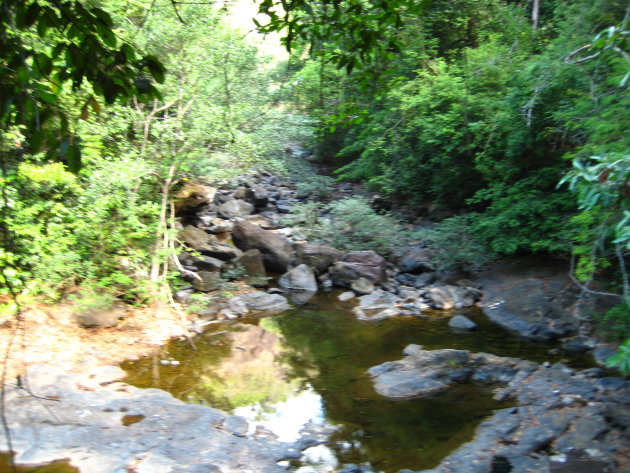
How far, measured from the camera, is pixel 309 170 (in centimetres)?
2059

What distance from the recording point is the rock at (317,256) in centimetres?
1355

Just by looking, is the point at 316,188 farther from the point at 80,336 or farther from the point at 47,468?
the point at 47,468

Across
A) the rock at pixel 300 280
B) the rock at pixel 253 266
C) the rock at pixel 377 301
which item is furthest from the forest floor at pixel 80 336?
the rock at pixel 377 301

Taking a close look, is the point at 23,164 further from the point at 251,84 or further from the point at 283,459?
the point at 251,84


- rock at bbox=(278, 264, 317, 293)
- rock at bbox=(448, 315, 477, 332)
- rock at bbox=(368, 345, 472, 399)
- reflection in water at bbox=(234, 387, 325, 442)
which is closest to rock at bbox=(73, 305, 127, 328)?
reflection in water at bbox=(234, 387, 325, 442)

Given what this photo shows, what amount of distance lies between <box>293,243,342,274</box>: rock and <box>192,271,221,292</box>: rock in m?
2.45

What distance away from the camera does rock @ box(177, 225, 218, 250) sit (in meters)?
13.1

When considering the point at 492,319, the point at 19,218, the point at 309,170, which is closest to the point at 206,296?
the point at 19,218

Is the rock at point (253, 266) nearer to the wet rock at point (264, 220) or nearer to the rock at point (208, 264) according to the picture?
the rock at point (208, 264)

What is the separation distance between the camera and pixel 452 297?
11625 millimetres

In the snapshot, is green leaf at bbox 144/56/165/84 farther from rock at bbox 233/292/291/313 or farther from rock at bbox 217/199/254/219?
rock at bbox 217/199/254/219

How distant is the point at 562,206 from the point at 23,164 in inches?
382

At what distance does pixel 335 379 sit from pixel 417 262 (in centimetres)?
629

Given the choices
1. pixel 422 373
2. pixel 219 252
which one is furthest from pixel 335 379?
pixel 219 252
